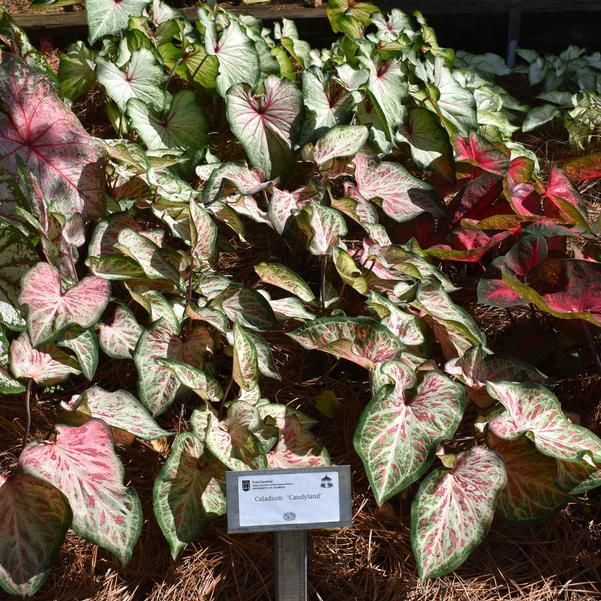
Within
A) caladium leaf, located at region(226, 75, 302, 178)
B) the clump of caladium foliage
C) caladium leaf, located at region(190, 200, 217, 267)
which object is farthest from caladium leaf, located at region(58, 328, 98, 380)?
caladium leaf, located at region(226, 75, 302, 178)

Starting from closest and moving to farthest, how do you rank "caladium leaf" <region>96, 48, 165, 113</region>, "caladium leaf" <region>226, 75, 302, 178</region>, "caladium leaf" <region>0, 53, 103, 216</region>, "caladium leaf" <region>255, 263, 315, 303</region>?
"caladium leaf" <region>255, 263, 315, 303</region>, "caladium leaf" <region>0, 53, 103, 216</region>, "caladium leaf" <region>226, 75, 302, 178</region>, "caladium leaf" <region>96, 48, 165, 113</region>

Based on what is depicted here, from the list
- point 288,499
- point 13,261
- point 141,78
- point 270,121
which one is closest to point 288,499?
point 288,499

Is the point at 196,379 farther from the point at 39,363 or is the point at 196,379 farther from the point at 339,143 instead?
the point at 339,143

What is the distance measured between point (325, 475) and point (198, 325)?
0.46 metres

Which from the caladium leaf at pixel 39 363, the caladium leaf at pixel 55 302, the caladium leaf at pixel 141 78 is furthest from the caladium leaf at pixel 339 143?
the caladium leaf at pixel 39 363

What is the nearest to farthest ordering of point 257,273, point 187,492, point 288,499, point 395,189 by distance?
point 288,499 → point 187,492 → point 257,273 → point 395,189

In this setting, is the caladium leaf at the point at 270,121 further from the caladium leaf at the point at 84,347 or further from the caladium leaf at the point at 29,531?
the caladium leaf at the point at 29,531

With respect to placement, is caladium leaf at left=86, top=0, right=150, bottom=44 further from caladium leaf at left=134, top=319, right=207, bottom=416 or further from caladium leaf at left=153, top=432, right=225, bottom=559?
caladium leaf at left=153, top=432, right=225, bottom=559

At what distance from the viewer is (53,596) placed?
1.28 m

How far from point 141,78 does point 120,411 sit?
875 millimetres

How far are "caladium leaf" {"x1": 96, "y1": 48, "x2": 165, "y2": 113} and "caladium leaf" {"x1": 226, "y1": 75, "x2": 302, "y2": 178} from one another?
0.22 meters

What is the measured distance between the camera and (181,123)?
1.81m

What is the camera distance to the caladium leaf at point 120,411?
126 centimetres

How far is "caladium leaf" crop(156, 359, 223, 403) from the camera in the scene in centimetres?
128
